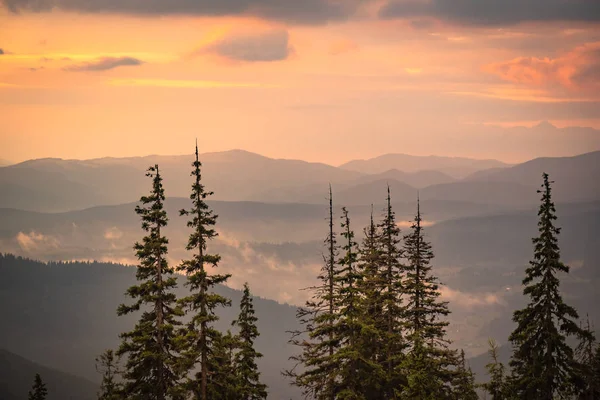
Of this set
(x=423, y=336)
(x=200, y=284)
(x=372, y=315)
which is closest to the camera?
(x=200, y=284)

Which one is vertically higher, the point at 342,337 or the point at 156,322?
the point at 156,322

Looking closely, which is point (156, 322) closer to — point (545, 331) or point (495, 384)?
point (495, 384)

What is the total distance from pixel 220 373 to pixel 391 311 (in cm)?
1432

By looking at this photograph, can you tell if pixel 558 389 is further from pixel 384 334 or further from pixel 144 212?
pixel 144 212

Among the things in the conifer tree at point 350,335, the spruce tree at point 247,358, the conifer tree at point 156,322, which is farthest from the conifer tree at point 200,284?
the spruce tree at point 247,358

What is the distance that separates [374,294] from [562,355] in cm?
1383

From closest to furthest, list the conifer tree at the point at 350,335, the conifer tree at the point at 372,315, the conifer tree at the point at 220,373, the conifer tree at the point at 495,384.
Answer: the conifer tree at the point at 220,373
the conifer tree at the point at 350,335
the conifer tree at the point at 372,315
the conifer tree at the point at 495,384

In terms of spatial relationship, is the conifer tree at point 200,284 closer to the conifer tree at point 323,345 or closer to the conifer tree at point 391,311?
the conifer tree at point 323,345

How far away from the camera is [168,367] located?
48.2 m

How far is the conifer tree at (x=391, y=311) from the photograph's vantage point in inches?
2058

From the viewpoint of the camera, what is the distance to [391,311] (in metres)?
54.2

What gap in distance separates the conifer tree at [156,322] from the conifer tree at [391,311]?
14939mm

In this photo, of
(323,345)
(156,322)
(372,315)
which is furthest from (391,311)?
(156,322)

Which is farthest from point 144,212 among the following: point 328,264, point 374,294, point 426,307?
point 426,307
